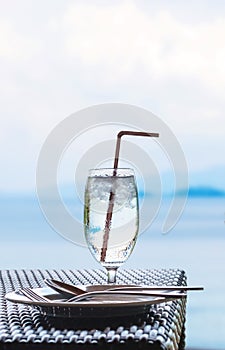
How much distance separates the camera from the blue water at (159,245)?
2.44 metres

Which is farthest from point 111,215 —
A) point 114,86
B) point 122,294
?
point 114,86

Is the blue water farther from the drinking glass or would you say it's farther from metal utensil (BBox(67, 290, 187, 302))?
metal utensil (BBox(67, 290, 187, 302))

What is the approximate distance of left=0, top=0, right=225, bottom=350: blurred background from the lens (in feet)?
8.08

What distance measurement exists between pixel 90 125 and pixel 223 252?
2.26ft

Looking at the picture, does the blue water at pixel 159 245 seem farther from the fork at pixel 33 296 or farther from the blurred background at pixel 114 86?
the fork at pixel 33 296

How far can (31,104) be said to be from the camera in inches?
98.8

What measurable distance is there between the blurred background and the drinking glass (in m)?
1.25

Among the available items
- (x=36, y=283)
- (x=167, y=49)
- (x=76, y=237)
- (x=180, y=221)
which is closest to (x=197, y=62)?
(x=167, y=49)

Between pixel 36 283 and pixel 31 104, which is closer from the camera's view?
pixel 36 283

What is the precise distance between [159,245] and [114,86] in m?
0.60

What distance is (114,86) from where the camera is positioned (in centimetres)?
246

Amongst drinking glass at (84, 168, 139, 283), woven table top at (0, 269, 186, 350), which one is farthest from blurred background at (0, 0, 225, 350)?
woven table top at (0, 269, 186, 350)

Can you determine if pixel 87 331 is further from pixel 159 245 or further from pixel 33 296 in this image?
pixel 159 245

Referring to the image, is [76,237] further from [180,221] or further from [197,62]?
[197,62]
